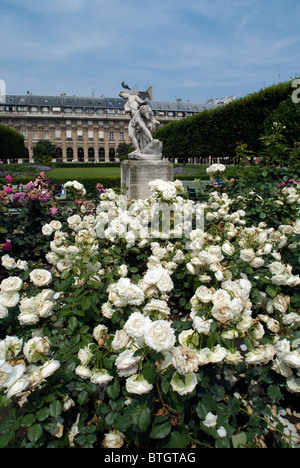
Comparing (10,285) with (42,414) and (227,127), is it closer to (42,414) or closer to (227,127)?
(42,414)

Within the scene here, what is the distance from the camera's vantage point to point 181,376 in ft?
3.30

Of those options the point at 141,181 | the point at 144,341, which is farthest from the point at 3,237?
the point at 141,181

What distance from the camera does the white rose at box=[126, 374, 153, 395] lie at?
966 millimetres

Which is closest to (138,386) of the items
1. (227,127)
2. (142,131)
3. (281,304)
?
(281,304)

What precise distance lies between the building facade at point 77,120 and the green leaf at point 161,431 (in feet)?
197

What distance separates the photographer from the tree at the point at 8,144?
34.9 m

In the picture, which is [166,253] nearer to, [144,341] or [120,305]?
[120,305]

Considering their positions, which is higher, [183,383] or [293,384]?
[183,383]

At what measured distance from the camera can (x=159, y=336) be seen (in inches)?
36.1

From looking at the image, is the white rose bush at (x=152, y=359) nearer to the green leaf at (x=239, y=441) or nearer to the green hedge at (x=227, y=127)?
the green leaf at (x=239, y=441)

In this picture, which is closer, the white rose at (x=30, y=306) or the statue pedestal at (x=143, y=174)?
the white rose at (x=30, y=306)

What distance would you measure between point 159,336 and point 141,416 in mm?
321

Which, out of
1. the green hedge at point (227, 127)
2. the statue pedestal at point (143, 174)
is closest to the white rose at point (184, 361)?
the statue pedestal at point (143, 174)
